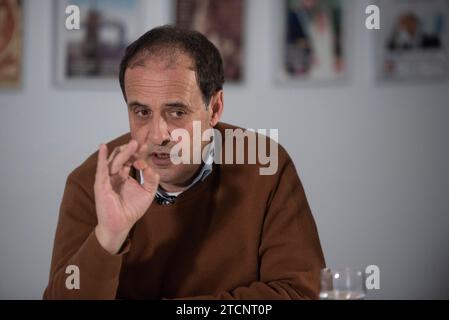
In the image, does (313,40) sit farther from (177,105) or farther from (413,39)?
(177,105)

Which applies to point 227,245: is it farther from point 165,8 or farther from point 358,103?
point 165,8

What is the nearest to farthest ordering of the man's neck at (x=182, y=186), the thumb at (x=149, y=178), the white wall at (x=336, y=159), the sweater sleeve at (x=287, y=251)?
1. the thumb at (x=149, y=178)
2. the sweater sleeve at (x=287, y=251)
3. the man's neck at (x=182, y=186)
4. the white wall at (x=336, y=159)

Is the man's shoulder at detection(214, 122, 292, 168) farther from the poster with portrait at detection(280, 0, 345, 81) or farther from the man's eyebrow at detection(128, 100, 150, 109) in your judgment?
the poster with portrait at detection(280, 0, 345, 81)

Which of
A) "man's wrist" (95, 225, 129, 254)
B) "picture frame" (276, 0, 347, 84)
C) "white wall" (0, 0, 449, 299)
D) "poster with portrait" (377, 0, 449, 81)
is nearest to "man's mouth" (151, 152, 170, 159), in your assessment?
"man's wrist" (95, 225, 129, 254)

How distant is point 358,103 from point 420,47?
0.30 metres

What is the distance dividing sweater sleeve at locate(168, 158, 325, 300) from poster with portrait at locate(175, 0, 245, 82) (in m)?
0.85

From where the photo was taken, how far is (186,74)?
52.1 inches

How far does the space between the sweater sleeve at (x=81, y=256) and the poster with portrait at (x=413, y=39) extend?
1.22 meters

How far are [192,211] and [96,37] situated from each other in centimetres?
107

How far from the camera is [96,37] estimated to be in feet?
7.23

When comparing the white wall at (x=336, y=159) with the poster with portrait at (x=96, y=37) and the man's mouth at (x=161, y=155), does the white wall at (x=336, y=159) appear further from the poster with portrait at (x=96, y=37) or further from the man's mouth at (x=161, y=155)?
the man's mouth at (x=161, y=155)

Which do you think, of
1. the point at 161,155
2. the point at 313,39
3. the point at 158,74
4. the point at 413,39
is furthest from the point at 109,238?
the point at 413,39

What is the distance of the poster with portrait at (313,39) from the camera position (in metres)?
2.18

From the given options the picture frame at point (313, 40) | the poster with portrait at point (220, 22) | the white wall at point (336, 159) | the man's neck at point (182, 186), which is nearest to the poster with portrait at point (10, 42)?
the white wall at point (336, 159)
